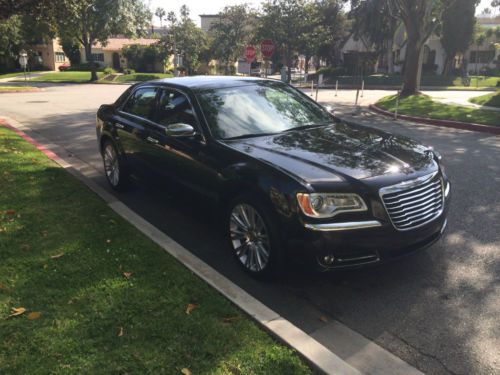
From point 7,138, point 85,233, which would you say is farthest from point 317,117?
point 7,138

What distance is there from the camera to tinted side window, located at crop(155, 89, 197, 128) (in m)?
4.84

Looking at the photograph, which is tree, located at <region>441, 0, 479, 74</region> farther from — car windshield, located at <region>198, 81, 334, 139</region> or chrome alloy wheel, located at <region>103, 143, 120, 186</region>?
chrome alloy wheel, located at <region>103, 143, 120, 186</region>

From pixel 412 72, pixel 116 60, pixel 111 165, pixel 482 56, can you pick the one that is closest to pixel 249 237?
pixel 111 165

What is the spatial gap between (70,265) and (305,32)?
48288 millimetres

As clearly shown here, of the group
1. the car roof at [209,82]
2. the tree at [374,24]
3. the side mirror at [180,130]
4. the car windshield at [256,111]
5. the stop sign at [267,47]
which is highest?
the tree at [374,24]

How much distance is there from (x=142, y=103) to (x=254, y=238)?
9.34 feet

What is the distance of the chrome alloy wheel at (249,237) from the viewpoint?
12.6 ft

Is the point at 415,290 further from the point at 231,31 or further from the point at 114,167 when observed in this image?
the point at 231,31

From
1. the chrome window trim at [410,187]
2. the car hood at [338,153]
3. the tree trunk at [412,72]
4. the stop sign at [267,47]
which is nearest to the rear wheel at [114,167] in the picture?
the car hood at [338,153]

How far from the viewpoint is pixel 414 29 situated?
20875mm

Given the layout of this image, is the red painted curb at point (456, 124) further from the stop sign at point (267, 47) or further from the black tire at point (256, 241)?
the black tire at point (256, 241)

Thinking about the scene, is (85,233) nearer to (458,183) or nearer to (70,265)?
(70,265)

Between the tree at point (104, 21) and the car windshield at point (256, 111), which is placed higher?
the tree at point (104, 21)

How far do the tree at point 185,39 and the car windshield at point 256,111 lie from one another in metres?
54.2
